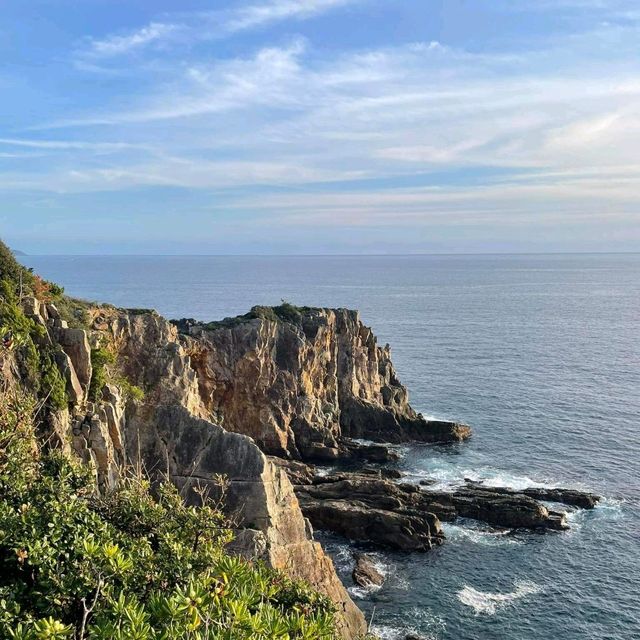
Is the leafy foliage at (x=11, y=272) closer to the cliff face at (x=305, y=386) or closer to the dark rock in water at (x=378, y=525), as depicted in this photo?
the cliff face at (x=305, y=386)

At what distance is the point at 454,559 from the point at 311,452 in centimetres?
2559

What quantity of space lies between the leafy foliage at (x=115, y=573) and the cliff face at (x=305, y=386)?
45674mm

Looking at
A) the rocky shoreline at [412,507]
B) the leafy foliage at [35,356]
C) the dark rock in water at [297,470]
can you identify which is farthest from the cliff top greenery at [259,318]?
the leafy foliage at [35,356]

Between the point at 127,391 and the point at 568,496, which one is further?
the point at 568,496

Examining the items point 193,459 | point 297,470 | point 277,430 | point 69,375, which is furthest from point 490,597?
point 277,430

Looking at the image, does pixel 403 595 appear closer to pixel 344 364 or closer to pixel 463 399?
pixel 344 364

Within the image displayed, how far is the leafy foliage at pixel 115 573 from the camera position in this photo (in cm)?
1272

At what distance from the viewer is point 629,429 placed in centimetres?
7538

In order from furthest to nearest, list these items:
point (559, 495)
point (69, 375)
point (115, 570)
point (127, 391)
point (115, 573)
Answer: point (559, 495) < point (127, 391) < point (69, 375) < point (115, 573) < point (115, 570)

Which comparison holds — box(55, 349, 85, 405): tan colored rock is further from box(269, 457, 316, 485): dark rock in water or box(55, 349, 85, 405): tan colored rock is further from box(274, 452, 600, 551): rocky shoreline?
box(269, 457, 316, 485): dark rock in water

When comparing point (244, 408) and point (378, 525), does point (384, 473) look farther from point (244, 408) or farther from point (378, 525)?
point (244, 408)

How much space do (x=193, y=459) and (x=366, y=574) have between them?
17916 mm

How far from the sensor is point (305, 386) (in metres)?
75.8

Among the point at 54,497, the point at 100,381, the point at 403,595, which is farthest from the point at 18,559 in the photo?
the point at 403,595
